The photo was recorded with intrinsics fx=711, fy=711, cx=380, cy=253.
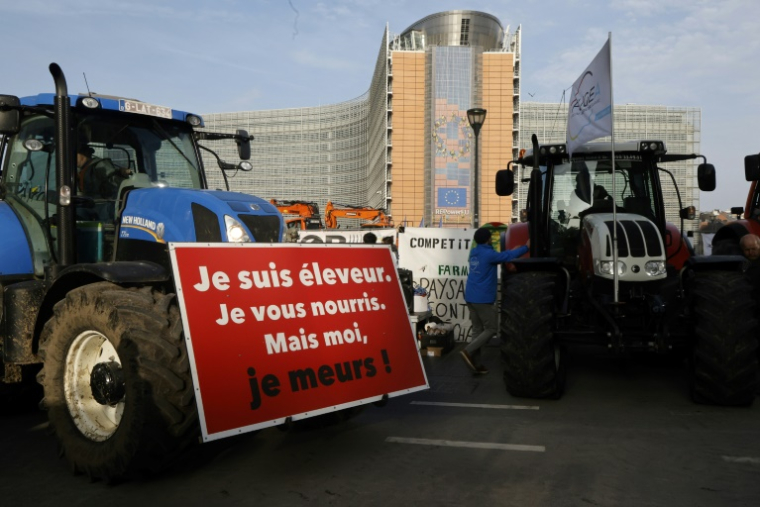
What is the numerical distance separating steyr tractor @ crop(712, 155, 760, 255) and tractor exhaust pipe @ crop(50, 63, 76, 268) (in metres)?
7.90

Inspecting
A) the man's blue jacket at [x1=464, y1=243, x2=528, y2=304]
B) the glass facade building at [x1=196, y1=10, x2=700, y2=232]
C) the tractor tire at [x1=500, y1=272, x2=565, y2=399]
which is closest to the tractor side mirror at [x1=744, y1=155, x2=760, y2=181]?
the man's blue jacket at [x1=464, y1=243, x2=528, y2=304]

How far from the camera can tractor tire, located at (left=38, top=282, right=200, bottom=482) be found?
14.5ft

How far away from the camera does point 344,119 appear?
112250 mm

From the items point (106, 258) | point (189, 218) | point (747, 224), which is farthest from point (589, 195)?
point (106, 258)

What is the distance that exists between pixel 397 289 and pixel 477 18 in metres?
84.0

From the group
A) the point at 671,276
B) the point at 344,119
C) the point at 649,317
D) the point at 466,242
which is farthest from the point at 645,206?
the point at 344,119

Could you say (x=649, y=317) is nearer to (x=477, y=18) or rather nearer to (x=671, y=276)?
(x=671, y=276)

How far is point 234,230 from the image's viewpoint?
5.59 m

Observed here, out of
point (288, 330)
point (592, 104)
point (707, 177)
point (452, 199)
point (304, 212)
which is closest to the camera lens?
point (288, 330)

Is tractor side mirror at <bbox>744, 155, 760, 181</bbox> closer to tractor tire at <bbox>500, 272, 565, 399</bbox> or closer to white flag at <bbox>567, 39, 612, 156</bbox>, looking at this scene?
white flag at <bbox>567, 39, 612, 156</bbox>

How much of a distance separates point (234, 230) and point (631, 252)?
4.02 meters

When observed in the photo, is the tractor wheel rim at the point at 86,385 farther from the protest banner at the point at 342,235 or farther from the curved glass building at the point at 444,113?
the curved glass building at the point at 444,113

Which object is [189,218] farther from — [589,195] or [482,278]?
[589,195]

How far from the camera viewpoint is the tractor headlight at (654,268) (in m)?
7.20
